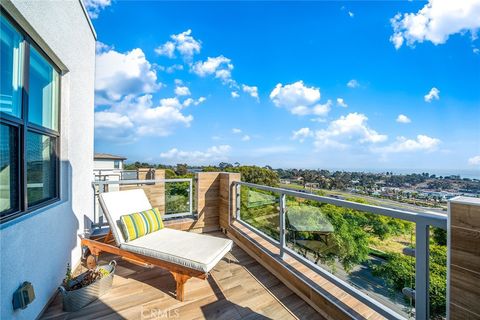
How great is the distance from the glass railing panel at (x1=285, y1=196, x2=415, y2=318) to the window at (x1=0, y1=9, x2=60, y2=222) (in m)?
2.74

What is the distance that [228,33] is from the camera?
10.3 m

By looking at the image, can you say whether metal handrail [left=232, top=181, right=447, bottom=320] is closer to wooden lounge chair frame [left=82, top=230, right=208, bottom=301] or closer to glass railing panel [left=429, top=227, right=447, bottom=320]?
glass railing panel [left=429, top=227, right=447, bottom=320]

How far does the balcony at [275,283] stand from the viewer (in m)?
1.62

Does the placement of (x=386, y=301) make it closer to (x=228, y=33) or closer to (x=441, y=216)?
(x=441, y=216)

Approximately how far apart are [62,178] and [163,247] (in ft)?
4.92

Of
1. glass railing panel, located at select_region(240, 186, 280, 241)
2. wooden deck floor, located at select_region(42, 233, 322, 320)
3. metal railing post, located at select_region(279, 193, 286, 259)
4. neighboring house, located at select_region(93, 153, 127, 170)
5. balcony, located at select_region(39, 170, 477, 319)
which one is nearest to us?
balcony, located at select_region(39, 170, 477, 319)

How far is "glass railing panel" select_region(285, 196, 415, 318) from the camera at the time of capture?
5.54ft

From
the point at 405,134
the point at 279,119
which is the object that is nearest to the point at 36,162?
the point at 279,119

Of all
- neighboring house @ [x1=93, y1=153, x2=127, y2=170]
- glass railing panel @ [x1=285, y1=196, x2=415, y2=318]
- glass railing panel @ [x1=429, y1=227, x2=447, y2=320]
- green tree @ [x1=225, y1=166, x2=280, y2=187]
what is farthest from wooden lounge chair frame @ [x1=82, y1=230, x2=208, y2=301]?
neighboring house @ [x1=93, y1=153, x2=127, y2=170]

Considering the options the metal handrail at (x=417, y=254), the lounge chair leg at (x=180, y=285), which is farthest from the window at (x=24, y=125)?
the metal handrail at (x=417, y=254)

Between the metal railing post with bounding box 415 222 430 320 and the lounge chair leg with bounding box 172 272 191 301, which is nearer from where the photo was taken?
the metal railing post with bounding box 415 222 430 320

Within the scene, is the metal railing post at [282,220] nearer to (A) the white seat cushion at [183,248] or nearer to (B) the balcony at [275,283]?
(B) the balcony at [275,283]

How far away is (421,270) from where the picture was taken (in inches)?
60.1

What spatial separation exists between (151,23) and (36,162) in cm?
598
